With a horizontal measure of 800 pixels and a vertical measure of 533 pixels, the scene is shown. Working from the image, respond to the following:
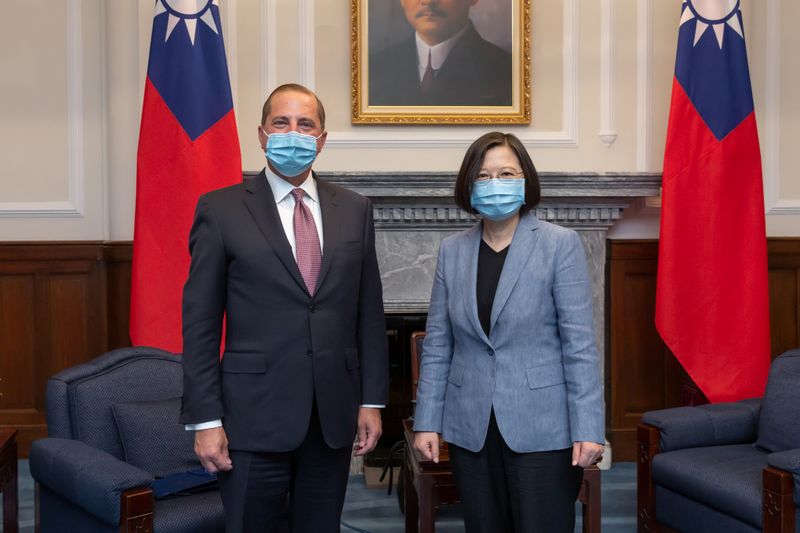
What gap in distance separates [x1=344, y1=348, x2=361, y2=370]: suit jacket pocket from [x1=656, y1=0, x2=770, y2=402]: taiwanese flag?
104 inches

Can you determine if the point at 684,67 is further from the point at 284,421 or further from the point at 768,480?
the point at 284,421

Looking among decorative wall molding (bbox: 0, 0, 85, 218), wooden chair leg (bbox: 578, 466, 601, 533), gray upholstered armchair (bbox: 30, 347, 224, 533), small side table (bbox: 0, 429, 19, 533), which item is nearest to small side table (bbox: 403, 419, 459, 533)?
wooden chair leg (bbox: 578, 466, 601, 533)

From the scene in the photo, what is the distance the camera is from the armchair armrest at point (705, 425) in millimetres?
3424

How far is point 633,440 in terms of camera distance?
4805 millimetres

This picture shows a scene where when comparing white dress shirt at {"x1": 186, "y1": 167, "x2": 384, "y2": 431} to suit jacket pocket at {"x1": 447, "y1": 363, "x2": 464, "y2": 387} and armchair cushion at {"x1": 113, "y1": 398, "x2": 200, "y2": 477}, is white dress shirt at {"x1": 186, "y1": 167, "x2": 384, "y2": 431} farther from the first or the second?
armchair cushion at {"x1": 113, "y1": 398, "x2": 200, "y2": 477}

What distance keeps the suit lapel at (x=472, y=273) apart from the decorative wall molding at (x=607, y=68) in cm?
268

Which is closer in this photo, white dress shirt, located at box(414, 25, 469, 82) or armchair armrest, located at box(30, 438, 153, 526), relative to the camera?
armchair armrest, located at box(30, 438, 153, 526)

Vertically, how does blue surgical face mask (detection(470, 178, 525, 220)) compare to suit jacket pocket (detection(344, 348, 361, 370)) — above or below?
above

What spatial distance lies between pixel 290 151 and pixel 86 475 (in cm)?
120

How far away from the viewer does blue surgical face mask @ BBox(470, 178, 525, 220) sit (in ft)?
7.02

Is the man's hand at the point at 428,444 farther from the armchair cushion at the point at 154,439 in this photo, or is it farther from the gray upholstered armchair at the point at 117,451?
the armchair cushion at the point at 154,439

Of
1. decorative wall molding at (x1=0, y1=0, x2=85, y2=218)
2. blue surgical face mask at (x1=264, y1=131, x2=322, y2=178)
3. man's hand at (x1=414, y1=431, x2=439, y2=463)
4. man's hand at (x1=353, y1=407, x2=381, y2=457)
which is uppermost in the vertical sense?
decorative wall molding at (x1=0, y1=0, x2=85, y2=218)

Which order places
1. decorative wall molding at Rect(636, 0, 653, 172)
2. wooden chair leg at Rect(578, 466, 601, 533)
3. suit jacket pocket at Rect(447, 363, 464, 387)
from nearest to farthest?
suit jacket pocket at Rect(447, 363, 464, 387)
wooden chair leg at Rect(578, 466, 601, 533)
decorative wall molding at Rect(636, 0, 653, 172)

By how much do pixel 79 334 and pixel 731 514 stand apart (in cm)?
344
